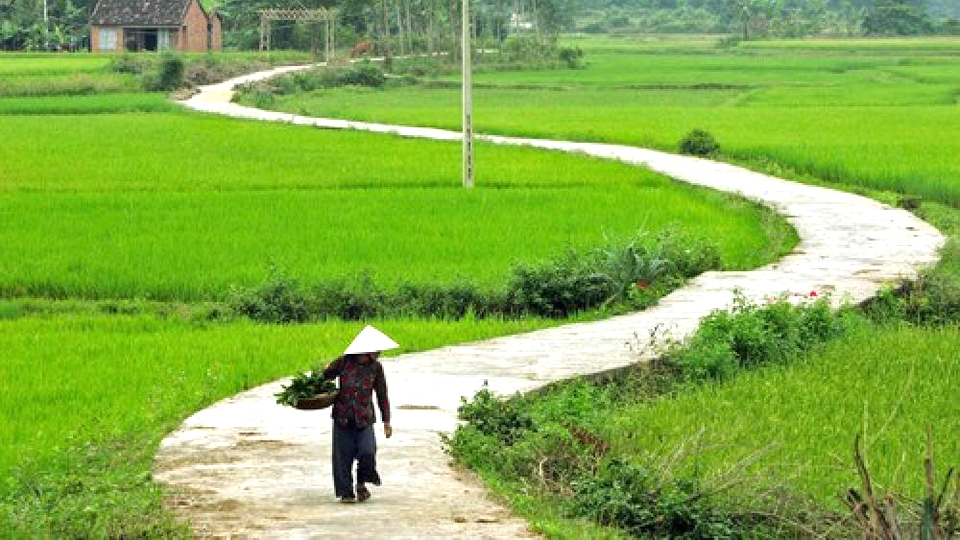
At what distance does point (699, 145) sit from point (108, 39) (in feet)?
150

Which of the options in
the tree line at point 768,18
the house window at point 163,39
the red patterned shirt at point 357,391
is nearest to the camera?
the red patterned shirt at point 357,391

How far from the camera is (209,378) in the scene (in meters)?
8.95

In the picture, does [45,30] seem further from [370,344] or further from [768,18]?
[370,344]

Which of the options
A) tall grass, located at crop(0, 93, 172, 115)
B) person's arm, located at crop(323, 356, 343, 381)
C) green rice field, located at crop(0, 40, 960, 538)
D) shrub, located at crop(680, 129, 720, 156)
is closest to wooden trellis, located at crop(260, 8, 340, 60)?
tall grass, located at crop(0, 93, 172, 115)

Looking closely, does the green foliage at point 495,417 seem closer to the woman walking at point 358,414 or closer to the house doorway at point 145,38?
the woman walking at point 358,414

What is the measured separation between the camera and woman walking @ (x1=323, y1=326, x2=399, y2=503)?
21.5ft

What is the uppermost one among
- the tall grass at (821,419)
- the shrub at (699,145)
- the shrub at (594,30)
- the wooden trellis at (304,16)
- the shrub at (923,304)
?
the wooden trellis at (304,16)

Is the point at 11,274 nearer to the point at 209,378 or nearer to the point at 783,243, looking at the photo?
the point at 209,378

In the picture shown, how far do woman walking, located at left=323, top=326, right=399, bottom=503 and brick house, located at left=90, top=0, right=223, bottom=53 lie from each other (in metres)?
60.6

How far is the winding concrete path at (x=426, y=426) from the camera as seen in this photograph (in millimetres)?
6262

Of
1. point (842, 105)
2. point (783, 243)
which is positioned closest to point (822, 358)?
point (783, 243)

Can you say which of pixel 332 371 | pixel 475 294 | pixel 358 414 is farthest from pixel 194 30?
pixel 358 414

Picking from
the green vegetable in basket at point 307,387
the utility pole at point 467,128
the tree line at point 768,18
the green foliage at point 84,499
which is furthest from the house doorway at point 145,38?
the green vegetable in basket at point 307,387

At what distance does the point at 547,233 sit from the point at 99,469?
28.8 ft
